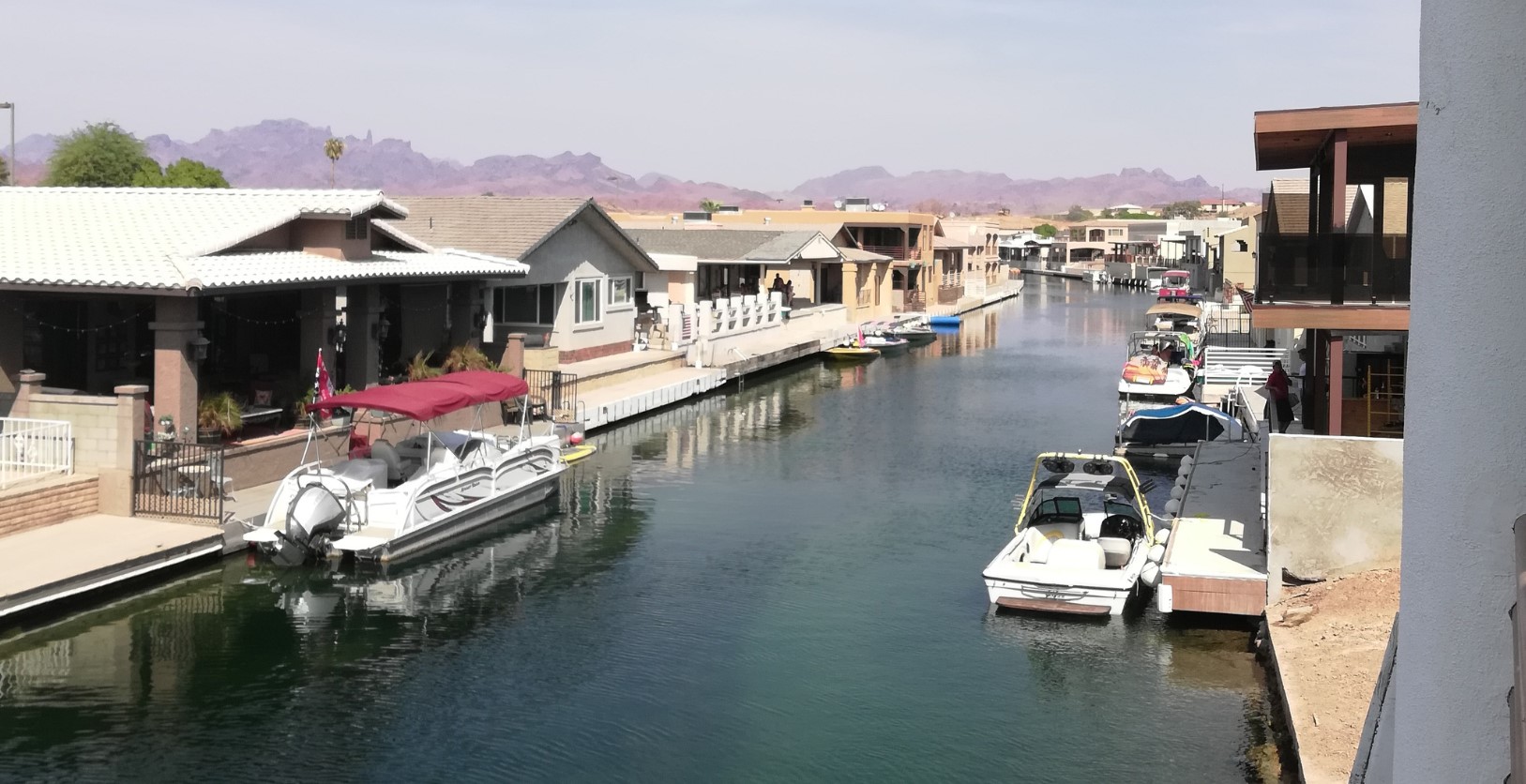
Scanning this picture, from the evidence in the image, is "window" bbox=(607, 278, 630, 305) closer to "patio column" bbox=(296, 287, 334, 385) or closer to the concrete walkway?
"patio column" bbox=(296, 287, 334, 385)

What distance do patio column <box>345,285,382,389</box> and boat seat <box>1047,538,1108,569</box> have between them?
54.4 ft

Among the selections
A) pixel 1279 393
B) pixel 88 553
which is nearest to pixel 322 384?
pixel 88 553

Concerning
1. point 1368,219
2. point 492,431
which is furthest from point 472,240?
point 1368,219

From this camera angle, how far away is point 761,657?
1914 cm

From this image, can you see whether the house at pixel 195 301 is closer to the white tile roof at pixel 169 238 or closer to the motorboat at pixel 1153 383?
the white tile roof at pixel 169 238

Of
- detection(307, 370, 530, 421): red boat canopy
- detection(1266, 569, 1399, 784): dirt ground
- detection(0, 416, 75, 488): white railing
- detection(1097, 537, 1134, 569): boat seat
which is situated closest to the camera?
detection(1266, 569, 1399, 784): dirt ground

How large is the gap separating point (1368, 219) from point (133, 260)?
24.0 meters

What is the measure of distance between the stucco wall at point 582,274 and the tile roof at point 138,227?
35.4ft

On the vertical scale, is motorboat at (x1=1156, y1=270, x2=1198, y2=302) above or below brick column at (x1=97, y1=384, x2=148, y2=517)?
above

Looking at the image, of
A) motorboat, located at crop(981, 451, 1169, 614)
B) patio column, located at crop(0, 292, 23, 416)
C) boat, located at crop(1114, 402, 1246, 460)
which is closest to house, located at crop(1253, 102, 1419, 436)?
motorboat, located at crop(981, 451, 1169, 614)

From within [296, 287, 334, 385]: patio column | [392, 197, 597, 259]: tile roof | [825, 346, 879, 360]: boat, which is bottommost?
[825, 346, 879, 360]: boat

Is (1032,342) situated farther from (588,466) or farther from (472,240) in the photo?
(588,466)

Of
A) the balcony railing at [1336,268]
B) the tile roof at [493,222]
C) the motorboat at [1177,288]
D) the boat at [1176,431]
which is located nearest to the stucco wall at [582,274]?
the tile roof at [493,222]

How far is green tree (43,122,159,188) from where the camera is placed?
88.5 meters
